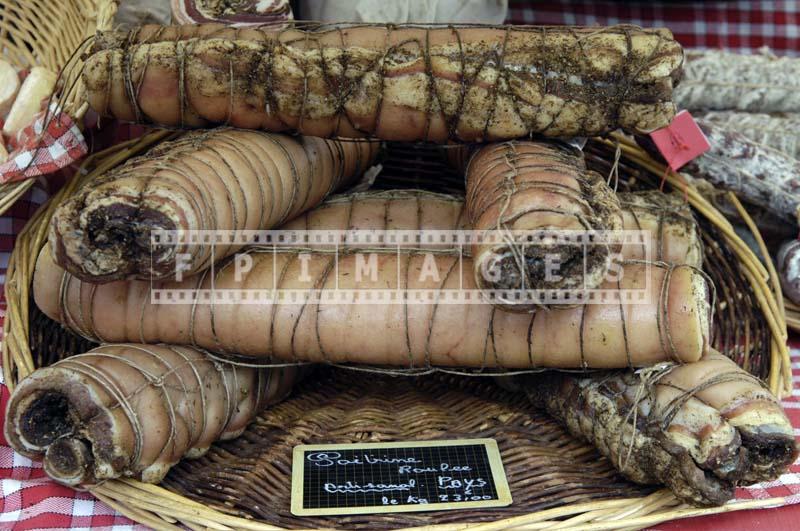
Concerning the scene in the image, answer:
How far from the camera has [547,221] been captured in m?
1.27

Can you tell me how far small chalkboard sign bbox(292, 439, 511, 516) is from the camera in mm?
1431

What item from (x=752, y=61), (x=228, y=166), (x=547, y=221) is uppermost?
(x=752, y=61)

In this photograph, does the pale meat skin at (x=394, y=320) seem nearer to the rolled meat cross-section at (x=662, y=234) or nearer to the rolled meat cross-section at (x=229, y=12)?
the rolled meat cross-section at (x=662, y=234)

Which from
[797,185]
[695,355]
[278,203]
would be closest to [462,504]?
[695,355]

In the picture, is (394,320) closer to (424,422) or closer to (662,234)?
(424,422)

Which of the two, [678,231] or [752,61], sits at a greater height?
[752,61]

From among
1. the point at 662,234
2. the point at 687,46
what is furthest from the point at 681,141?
the point at 687,46

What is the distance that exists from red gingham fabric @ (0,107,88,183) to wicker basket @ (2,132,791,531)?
9cm

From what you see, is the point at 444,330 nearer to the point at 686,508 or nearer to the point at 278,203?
the point at 278,203

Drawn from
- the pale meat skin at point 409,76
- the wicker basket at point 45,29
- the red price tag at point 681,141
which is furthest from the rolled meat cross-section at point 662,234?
the wicker basket at point 45,29

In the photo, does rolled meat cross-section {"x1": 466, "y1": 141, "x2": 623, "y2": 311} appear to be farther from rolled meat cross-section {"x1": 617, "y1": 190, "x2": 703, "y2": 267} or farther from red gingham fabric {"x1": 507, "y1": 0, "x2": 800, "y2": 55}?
red gingham fabric {"x1": 507, "y1": 0, "x2": 800, "y2": 55}

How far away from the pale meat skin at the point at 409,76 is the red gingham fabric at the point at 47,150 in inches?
8.6

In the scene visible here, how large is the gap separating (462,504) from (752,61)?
5.99 feet

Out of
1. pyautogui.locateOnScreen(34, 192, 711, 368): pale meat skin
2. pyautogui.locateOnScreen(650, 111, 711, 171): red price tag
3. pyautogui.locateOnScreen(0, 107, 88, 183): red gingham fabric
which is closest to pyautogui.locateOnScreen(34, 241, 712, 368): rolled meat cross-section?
pyautogui.locateOnScreen(34, 192, 711, 368): pale meat skin
